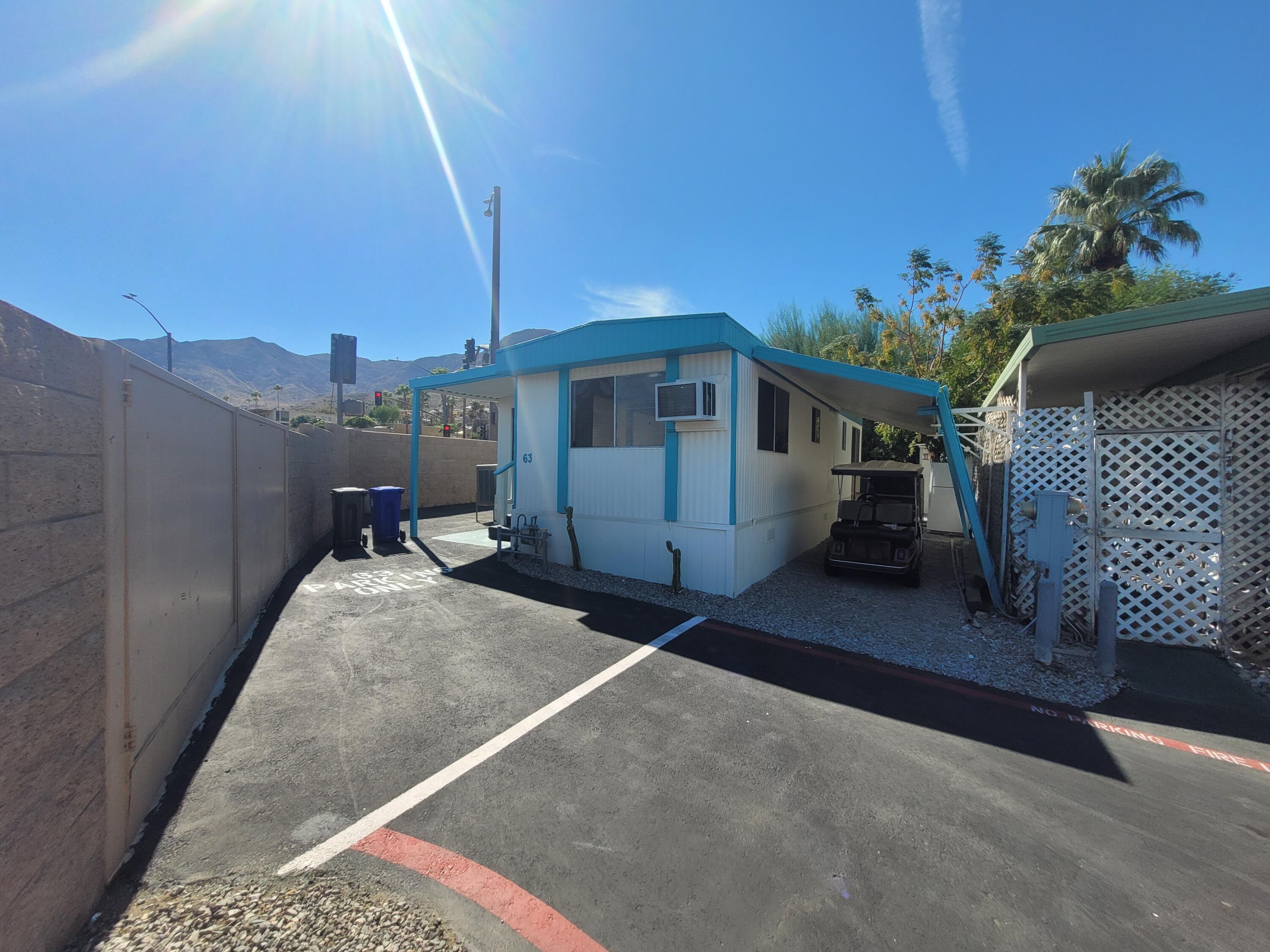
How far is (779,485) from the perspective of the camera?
29.9ft

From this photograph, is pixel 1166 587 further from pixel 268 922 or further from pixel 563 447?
pixel 268 922

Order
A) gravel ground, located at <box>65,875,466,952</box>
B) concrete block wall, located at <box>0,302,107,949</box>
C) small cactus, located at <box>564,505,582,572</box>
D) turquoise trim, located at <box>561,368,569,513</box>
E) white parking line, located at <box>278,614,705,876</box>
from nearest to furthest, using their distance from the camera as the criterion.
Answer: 1. concrete block wall, located at <box>0,302,107,949</box>
2. gravel ground, located at <box>65,875,466,952</box>
3. white parking line, located at <box>278,614,705,876</box>
4. small cactus, located at <box>564,505,582,572</box>
5. turquoise trim, located at <box>561,368,569,513</box>

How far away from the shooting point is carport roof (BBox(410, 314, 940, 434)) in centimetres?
698

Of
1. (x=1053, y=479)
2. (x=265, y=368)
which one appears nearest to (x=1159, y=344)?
(x=1053, y=479)

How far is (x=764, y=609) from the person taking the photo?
6.74 metres

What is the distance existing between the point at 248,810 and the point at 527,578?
5.40 m

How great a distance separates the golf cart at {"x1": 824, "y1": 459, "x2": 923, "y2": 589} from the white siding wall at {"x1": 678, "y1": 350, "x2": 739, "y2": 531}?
2470 millimetres

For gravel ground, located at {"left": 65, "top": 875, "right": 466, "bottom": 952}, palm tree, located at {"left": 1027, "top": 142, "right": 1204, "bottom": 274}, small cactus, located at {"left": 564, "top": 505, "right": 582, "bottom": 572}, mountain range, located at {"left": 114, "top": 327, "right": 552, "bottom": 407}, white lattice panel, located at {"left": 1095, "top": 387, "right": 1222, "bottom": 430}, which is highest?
mountain range, located at {"left": 114, "top": 327, "right": 552, "bottom": 407}

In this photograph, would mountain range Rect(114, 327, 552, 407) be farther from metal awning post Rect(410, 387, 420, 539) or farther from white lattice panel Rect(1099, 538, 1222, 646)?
white lattice panel Rect(1099, 538, 1222, 646)

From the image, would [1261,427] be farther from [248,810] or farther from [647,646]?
[248,810]

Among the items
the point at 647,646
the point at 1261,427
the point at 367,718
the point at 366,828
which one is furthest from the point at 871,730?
the point at 1261,427

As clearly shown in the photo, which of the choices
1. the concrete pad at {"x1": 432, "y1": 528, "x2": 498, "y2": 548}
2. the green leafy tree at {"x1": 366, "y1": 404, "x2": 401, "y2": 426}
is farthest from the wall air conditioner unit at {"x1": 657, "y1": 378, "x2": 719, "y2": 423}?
the green leafy tree at {"x1": 366, "y1": 404, "x2": 401, "y2": 426}

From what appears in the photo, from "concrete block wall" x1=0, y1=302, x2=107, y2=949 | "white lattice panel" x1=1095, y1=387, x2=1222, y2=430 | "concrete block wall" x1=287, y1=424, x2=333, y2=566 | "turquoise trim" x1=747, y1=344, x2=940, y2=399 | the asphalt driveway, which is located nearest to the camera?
"concrete block wall" x1=0, y1=302, x2=107, y2=949

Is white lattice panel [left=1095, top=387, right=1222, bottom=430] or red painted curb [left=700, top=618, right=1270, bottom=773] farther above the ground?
white lattice panel [left=1095, top=387, right=1222, bottom=430]
